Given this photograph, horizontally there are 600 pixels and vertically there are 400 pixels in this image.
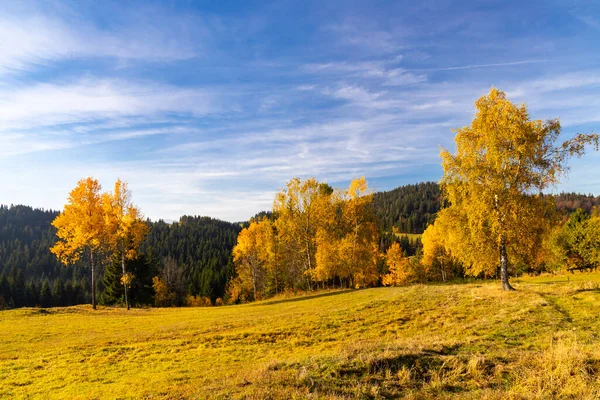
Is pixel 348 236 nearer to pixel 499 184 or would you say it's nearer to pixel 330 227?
pixel 330 227

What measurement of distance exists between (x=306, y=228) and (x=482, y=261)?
24331mm

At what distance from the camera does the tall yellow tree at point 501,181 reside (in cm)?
2294

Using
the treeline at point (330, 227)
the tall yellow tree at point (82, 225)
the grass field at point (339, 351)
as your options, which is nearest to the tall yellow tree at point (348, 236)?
the treeline at point (330, 227)

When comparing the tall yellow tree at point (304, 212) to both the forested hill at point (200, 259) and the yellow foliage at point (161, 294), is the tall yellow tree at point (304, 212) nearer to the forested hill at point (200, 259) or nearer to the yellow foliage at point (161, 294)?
the yellow foliage at point (161, 294)

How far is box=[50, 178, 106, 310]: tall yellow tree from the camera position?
35.0 metres

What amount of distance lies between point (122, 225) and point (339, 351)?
3334cm

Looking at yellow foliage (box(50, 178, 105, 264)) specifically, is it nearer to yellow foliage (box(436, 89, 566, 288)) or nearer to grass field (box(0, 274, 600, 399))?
grass field (box(0, 274, 600, 399))

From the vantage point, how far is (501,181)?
23328 millimetres

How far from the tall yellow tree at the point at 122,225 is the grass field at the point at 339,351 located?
9882mm

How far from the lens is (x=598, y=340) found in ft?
38.3

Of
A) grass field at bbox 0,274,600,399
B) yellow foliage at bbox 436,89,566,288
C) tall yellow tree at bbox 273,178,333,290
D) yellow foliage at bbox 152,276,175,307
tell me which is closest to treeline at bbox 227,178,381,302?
tall yellow tree at bbox 273,178,333,290

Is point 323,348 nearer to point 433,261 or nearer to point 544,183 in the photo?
point 544,183

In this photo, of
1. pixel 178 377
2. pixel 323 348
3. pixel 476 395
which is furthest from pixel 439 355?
pixel 178 377

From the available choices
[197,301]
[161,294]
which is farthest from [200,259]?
[161,294]
